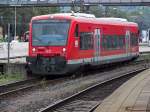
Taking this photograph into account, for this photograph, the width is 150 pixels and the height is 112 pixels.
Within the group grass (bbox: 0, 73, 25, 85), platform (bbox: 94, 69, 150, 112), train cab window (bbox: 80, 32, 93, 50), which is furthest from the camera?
train cab window (bbox: 80, 32, 93, 50)

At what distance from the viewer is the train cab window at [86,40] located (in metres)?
26.9

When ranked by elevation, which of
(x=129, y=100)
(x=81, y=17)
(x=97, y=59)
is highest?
(x=81, y=17)

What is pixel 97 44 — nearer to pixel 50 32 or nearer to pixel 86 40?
pixel 86 40

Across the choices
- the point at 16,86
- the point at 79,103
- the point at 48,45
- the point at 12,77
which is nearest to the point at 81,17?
the point at 48,45

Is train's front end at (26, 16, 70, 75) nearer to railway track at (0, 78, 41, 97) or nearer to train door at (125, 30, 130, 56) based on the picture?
railway track at (0, 78, 41, 97)

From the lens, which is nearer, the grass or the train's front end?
the train's front end

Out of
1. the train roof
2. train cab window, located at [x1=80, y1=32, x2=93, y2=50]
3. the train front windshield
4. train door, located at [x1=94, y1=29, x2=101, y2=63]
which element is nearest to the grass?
the train front windshield

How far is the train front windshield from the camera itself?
83.6 ft

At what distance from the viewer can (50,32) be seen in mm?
25750

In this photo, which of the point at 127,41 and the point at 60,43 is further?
the point at 127,41

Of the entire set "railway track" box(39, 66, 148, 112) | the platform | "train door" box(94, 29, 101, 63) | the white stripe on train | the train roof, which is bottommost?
"railway track" box(39, 66, 148, 112)

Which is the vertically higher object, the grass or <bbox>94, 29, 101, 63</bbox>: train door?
<bbox>94, 29, 101, 63</bbox>: train door

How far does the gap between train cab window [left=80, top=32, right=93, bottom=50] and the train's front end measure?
4.91ft

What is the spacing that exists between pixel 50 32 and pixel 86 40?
2.52 m
